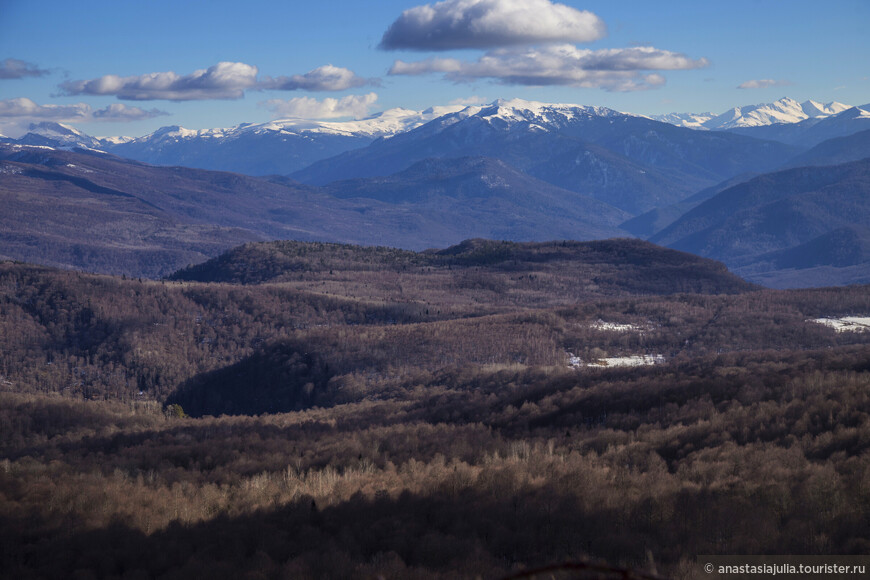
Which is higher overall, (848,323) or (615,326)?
(848,323)

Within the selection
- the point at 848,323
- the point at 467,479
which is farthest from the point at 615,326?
the point at 467,479

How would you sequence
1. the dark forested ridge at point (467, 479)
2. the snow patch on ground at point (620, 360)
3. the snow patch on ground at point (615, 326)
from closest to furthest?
the dark forested ridge at point (467, 479)
the snow patch on ground at point (620, 360)
the snow patch on ground at point (615, 326)

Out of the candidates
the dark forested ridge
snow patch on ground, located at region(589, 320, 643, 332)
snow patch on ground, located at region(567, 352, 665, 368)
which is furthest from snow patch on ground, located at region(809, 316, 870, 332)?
the dark forested ridge

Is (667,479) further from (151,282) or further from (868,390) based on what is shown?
(151,282)

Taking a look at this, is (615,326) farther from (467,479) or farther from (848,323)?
(467,479)

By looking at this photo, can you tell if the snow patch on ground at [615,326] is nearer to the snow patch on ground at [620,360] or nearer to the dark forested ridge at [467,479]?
the snow patch on ground at [620,360]

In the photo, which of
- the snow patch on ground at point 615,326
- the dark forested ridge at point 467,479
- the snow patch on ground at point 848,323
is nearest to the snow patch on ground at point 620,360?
the dark forested ridge at point 467,479

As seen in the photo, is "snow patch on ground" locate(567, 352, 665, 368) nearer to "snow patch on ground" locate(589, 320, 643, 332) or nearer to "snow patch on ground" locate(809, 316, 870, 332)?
"snow patch on ground" locate(589, 320, 643, 332)

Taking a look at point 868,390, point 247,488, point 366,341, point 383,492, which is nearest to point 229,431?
point 247,488
